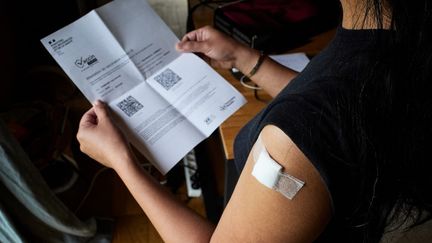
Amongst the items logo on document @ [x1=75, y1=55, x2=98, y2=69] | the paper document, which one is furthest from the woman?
logo on document @ [x1=75, y1=55, x2=98, y2=69]

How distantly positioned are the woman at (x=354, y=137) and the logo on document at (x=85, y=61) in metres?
0.37

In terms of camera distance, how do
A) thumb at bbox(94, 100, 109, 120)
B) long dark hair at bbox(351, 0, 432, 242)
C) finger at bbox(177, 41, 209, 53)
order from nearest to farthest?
long dark hair at bbox(351, 0, 432, 242) < thumb at bbox(94, 100, 109, 120) < finger at bbox(177, 41, 209, 53)

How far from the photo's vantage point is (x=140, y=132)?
672 millimetres

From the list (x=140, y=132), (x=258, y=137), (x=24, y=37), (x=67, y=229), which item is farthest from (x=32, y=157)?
(x=258, y=137)

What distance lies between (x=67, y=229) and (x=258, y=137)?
→ 77 centimetres

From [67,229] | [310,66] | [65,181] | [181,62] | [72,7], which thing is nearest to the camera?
[310,66]

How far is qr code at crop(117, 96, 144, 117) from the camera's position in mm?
688

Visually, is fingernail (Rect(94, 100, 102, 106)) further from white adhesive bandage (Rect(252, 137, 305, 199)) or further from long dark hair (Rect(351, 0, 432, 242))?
long dark hair (Rect(351, 0, 432, 242))

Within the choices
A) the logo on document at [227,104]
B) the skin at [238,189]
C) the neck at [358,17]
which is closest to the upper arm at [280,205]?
the skin at [238,189]

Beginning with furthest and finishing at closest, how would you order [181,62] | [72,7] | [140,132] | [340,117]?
[72,7] → [181,62] → [140,132] → [340,117]

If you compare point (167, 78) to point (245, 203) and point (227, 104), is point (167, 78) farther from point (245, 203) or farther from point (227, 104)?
point (245, 203)

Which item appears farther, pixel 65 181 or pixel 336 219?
pixel 65 181

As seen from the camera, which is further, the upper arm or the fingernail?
the fingernail

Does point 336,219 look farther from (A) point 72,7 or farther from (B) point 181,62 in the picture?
(A) point 72,7
